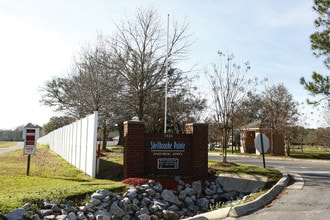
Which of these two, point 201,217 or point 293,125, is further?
point 293,125

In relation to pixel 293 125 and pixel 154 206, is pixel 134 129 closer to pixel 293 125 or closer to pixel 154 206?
pixel 154 206

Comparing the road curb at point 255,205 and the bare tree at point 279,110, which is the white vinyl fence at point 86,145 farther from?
the bare tree at point 279,110

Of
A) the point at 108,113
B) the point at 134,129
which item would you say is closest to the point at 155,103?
the point at 108,113

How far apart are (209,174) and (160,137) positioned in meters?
2.45

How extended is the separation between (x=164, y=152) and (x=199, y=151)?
138 cm

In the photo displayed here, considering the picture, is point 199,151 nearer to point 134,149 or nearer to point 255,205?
point 134,149

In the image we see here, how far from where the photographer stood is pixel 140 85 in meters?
20.8

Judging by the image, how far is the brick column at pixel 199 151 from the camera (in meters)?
13.1

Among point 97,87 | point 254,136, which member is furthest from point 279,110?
point 97,87

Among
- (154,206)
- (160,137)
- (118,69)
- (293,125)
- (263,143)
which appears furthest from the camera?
(293,125)

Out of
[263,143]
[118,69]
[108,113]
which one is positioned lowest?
[263,143]

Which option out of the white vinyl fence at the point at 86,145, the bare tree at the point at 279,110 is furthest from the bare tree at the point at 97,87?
the bare tree at the point at 279,110

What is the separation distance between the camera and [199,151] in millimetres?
13289

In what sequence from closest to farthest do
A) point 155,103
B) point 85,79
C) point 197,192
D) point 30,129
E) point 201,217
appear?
1. point 201,217
2. point 197,192
3. point 30,129
4. point 155,103
5. point 85,79
